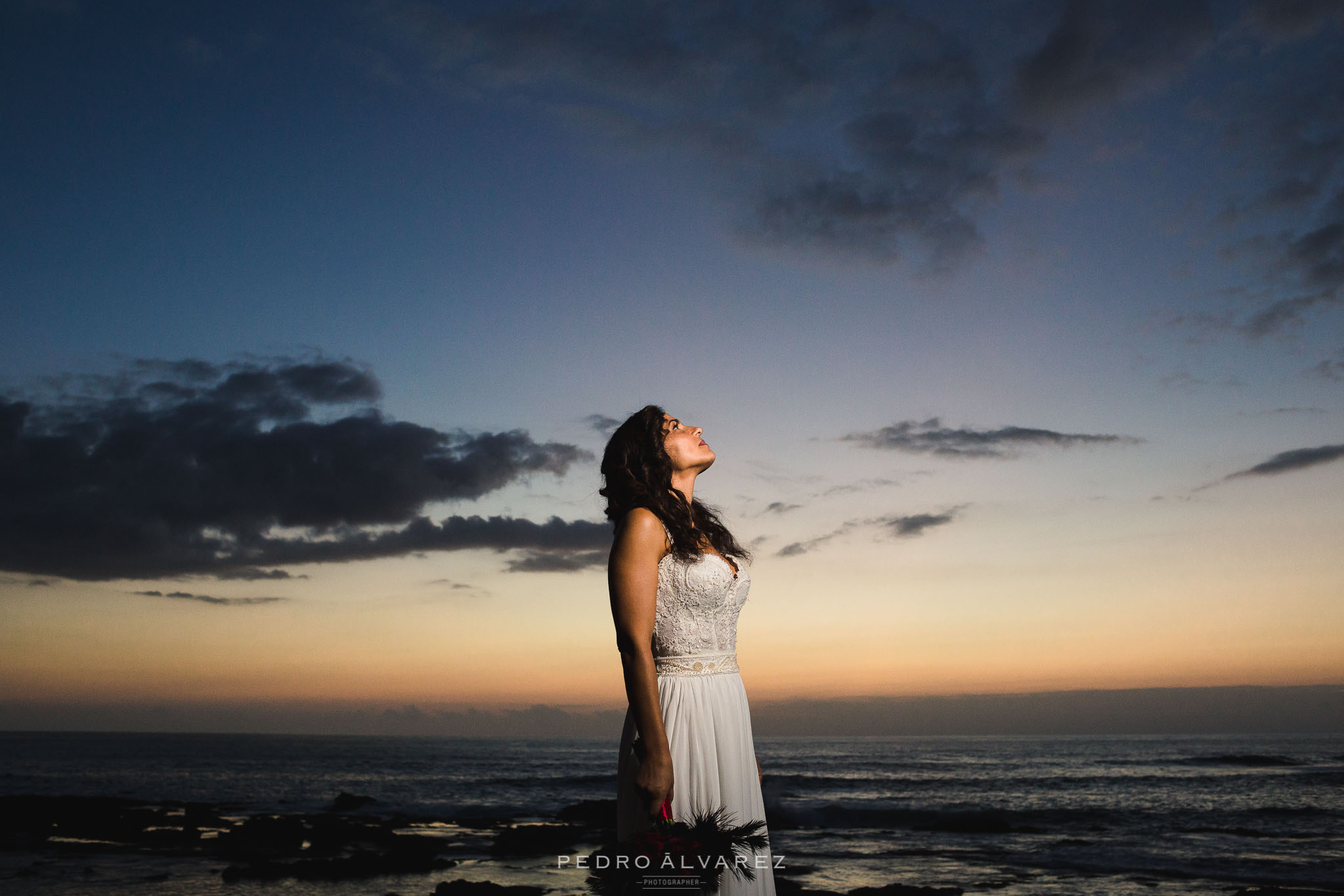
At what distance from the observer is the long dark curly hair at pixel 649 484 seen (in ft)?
10.5

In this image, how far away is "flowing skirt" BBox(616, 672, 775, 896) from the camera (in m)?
3.19

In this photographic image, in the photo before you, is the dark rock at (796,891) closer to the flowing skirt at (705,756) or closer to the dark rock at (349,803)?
the flowing skirt at (705,756)

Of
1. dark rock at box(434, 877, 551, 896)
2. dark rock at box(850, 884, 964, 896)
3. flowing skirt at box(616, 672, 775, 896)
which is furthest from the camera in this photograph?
dark rock at box(850, 884, 964, 896)

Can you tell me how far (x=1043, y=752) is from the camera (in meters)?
60.2

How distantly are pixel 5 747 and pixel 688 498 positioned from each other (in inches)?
4251

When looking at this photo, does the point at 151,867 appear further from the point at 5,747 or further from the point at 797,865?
the point at 5,747

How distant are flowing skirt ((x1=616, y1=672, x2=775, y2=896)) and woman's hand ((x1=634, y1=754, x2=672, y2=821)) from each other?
28 cm

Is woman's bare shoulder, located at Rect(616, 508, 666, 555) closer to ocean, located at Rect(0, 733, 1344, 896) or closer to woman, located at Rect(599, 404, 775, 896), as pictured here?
woman, located at Rect(599, 404, 775, 896)

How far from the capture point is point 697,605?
3.24 meters

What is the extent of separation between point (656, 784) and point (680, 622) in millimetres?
616

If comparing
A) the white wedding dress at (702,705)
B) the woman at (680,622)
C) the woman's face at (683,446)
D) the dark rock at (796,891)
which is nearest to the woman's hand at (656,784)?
the woman at (680,622)

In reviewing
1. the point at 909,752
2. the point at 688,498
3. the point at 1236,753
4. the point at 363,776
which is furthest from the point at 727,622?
the point at 909,752

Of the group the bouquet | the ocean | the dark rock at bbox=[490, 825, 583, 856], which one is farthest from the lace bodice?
the dark rock at bbox=[490, 825, 583, 856]

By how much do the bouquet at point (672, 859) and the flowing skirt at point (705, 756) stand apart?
0.94 ft
